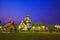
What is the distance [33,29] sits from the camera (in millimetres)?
13328

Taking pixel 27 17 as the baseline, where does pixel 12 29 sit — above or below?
below

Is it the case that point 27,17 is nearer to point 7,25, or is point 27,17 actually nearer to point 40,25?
point 40,25

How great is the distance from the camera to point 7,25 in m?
11.7

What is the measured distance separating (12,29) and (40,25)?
2.42 m

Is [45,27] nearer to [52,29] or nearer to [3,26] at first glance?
[52,29]

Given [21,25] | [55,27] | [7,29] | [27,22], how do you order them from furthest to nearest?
[27,22], [21,25], [55,27], [7,29]

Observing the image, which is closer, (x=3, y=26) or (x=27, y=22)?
(x=3, y=26)

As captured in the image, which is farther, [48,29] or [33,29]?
[33,29]

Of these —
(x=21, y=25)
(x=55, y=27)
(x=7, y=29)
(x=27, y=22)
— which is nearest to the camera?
(x=7, y=29)

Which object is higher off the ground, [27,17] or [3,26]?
[27,17]

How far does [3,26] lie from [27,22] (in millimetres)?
5409

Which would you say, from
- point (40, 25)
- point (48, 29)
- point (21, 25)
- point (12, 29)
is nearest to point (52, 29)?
point (48, 29)

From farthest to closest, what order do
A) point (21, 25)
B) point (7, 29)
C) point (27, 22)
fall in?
point (27, 22)
point (21, 25)
point (7, 29)

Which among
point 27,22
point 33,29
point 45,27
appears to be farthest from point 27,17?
point 45,27
